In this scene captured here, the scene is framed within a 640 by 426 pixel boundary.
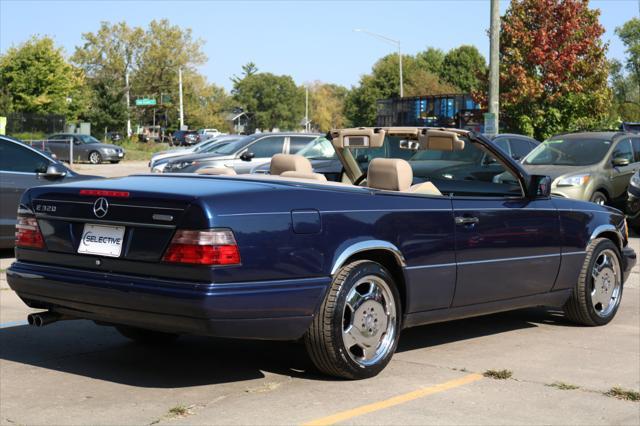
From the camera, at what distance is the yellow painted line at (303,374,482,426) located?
4.69 meters

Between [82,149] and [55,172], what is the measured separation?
34.5m

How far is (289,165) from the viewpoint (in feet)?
21.7

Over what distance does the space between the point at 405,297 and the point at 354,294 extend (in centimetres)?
49

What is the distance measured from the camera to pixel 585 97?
3397 cm

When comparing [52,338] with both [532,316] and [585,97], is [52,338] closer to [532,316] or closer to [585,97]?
[532,316]

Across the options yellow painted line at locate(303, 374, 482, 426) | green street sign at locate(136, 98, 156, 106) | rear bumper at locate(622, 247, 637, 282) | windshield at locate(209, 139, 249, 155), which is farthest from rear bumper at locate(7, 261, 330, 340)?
green street sign at locate(136, 98, 156, 106)

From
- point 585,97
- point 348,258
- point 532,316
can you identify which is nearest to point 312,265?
point 348,258

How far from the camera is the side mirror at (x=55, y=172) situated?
1148 cm

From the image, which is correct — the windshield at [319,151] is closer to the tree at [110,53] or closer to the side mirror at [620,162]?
the side mirror at [620,162]

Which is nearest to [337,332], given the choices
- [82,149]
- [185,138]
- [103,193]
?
[103,193]

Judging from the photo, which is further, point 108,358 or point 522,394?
point 108,358

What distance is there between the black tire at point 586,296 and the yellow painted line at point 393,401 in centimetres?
193

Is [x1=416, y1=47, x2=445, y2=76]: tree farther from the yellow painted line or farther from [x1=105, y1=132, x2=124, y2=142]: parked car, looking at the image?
the yellow painted line

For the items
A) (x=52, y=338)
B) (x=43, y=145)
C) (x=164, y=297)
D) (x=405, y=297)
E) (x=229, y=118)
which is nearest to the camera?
(x=164, y=297)
